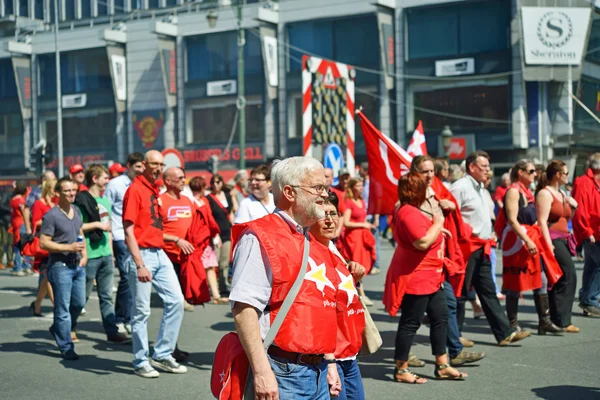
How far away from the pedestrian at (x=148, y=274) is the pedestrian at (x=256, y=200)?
176 centimetres

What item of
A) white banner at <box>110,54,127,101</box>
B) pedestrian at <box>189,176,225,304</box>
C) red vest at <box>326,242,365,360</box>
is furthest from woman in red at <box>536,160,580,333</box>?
white banner at <box>110,54,127,101</box>

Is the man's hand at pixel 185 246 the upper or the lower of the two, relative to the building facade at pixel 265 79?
lower

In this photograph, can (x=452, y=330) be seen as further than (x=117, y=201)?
No

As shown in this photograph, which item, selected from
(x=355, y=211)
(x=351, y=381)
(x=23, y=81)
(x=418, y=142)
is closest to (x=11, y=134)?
(x=23, y=81)

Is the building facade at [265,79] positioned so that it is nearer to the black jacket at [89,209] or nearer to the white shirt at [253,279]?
the black jacket at [89,209]

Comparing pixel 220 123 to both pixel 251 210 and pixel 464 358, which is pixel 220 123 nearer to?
pixel 251 210

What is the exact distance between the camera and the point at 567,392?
6887mm

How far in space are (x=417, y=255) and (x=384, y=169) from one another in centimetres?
312

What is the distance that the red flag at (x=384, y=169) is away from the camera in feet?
33.6

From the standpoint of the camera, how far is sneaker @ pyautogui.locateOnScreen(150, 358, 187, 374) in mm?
7914

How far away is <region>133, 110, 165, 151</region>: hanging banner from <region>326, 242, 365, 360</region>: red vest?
43476 millimetres

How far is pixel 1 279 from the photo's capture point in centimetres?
1684

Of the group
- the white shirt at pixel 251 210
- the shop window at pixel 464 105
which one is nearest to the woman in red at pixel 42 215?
the white shirt at pixel 251 210

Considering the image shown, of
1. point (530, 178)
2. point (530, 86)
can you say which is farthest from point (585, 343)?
point (530, 86)
